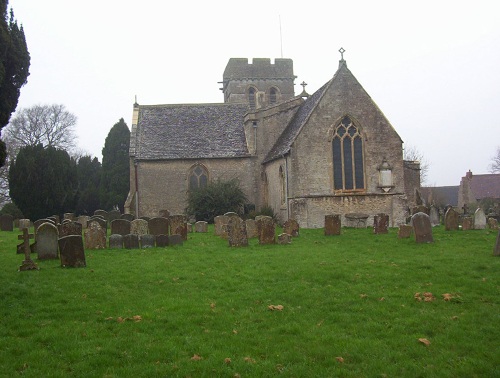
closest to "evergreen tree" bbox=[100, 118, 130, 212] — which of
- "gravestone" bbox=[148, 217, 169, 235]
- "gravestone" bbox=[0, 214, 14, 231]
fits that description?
"gravestone" bbox=[0, 214, 14, 231]

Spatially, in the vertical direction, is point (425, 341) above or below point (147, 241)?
below

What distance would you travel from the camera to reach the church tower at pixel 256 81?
4428 centimetres

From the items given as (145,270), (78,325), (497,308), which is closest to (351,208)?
(145,270)

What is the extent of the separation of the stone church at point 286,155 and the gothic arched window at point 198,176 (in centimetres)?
6

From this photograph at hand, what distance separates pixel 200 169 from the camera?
1177 inches

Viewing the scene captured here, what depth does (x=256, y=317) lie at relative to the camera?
7656 mm

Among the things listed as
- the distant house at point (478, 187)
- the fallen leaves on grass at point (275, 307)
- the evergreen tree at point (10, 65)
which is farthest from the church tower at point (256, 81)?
the fallen leaves on grass at point (275, 307)

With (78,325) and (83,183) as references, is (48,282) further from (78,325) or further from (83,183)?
(83,183)

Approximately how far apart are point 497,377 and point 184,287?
19.5 ft

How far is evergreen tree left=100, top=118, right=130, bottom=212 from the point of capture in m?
40.3

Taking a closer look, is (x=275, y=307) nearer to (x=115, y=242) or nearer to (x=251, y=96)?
(x=115, y=242)

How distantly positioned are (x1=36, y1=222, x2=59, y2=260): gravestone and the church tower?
106 feet

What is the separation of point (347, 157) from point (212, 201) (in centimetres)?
754

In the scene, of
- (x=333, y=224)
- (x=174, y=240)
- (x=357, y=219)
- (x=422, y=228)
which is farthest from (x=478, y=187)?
(x=174, y=240)
